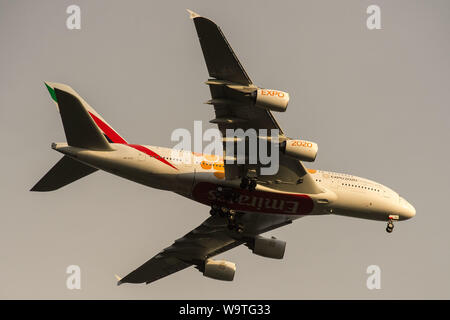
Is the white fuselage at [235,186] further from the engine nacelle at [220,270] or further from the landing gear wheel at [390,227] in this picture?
the engine nacelle at [220,270]

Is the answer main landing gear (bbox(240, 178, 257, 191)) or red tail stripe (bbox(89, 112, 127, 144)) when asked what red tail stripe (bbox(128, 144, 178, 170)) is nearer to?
red tail stripe (bbox(89, 112, 127, 144))

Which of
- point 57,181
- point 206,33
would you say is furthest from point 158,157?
point 206,33

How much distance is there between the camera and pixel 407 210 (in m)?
41.8

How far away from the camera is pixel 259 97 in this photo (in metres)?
32.9

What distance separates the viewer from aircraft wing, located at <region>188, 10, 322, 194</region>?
102ft

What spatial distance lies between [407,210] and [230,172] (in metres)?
11.5

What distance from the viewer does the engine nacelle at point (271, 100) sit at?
3291 cm

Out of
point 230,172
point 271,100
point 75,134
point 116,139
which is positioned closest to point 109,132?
point 116,139

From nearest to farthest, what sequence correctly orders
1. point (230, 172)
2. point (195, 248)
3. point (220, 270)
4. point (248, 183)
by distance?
point (230, 172)
point (248, 183)
point (220, 270)
point (195, 248)

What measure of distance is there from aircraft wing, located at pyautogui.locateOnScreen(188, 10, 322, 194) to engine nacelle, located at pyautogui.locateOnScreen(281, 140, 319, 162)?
1.53 ft

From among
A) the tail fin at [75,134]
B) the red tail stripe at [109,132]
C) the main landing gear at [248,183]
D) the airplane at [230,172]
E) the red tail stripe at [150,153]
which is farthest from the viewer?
the red tail stripe at [109,132]

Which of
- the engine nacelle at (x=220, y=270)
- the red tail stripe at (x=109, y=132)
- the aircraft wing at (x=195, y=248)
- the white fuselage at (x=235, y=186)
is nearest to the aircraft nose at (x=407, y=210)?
the white fuselage at (x=235, y=186)

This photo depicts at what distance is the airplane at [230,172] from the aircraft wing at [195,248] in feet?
0.42

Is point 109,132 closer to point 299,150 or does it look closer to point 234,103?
point 234,103
